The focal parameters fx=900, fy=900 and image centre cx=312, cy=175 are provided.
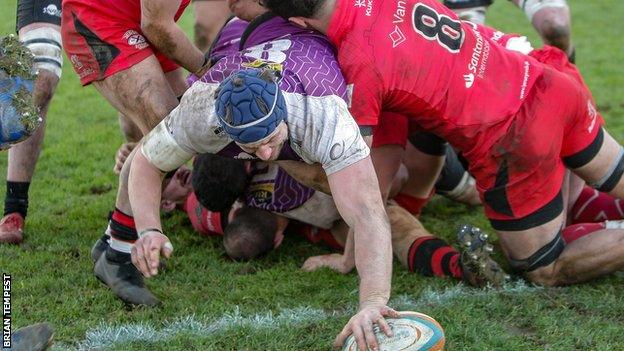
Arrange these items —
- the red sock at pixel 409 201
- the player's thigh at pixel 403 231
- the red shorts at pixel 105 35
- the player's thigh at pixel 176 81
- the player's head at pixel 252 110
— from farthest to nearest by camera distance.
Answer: the red sock at pixel 409 201 → the player's thigh at pixel 176 81 → the player's thigh at pixel 403 231 → the red shorts at pixel 105 35 → the player's head at pixel 252 110

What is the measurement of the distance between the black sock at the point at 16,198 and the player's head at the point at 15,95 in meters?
1.75

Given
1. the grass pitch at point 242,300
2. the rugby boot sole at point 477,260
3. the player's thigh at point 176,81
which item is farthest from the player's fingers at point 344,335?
the player's thigh at point 176,81

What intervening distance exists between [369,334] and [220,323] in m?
1.06

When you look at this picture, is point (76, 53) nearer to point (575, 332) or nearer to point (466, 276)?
point (466, 276)

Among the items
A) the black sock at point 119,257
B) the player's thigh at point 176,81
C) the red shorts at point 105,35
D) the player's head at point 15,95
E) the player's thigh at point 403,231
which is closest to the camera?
the player's head at point 15,95

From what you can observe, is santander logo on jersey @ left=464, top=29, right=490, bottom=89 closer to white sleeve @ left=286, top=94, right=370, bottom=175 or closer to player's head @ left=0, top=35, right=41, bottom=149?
white sleeve @ left=286, top=94, right=370, bottom=175

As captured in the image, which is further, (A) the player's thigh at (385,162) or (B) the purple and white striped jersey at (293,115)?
(A) the player's thigh at (385,162)

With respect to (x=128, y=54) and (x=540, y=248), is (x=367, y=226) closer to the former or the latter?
(x=540, y=248)

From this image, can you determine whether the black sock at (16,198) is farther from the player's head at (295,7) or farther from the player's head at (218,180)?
the player's head at (295,7)

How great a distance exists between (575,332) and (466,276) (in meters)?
0.68

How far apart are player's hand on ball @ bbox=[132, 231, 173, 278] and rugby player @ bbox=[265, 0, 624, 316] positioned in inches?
40.1

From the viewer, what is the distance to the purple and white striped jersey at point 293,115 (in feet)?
11.3

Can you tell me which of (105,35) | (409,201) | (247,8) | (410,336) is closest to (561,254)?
(409,201)

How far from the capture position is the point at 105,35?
4.44 m
